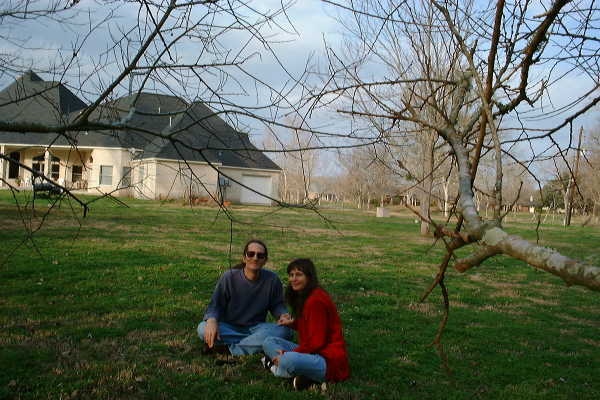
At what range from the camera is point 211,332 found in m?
4.67

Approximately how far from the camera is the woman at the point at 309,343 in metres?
4.16

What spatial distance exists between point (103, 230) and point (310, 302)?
11.0m

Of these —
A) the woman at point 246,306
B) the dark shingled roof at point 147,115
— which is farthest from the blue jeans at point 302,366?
the dark shingled roof at point 147,115

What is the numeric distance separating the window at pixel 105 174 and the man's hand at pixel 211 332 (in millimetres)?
29989

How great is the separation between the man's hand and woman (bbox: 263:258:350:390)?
1.53 ft

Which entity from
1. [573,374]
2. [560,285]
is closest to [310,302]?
[573,374]

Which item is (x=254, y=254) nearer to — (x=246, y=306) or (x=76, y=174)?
(x=246, y=306)

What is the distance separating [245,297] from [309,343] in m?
1.07

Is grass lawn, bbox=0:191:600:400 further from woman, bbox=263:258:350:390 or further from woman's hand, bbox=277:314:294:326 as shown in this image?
woman's hand, bbox=277:314:294:326

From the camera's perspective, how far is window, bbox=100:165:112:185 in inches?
1286

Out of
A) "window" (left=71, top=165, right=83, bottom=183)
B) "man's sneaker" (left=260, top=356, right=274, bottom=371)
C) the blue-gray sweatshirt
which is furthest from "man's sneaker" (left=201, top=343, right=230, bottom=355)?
"window" (left=71, top=165, right=83, bottom=183)

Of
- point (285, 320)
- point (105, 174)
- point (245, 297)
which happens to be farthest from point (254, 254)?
point (105, 174)

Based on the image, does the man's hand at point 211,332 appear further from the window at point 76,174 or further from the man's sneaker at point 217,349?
the window at point 76,174

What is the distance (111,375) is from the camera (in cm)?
420
